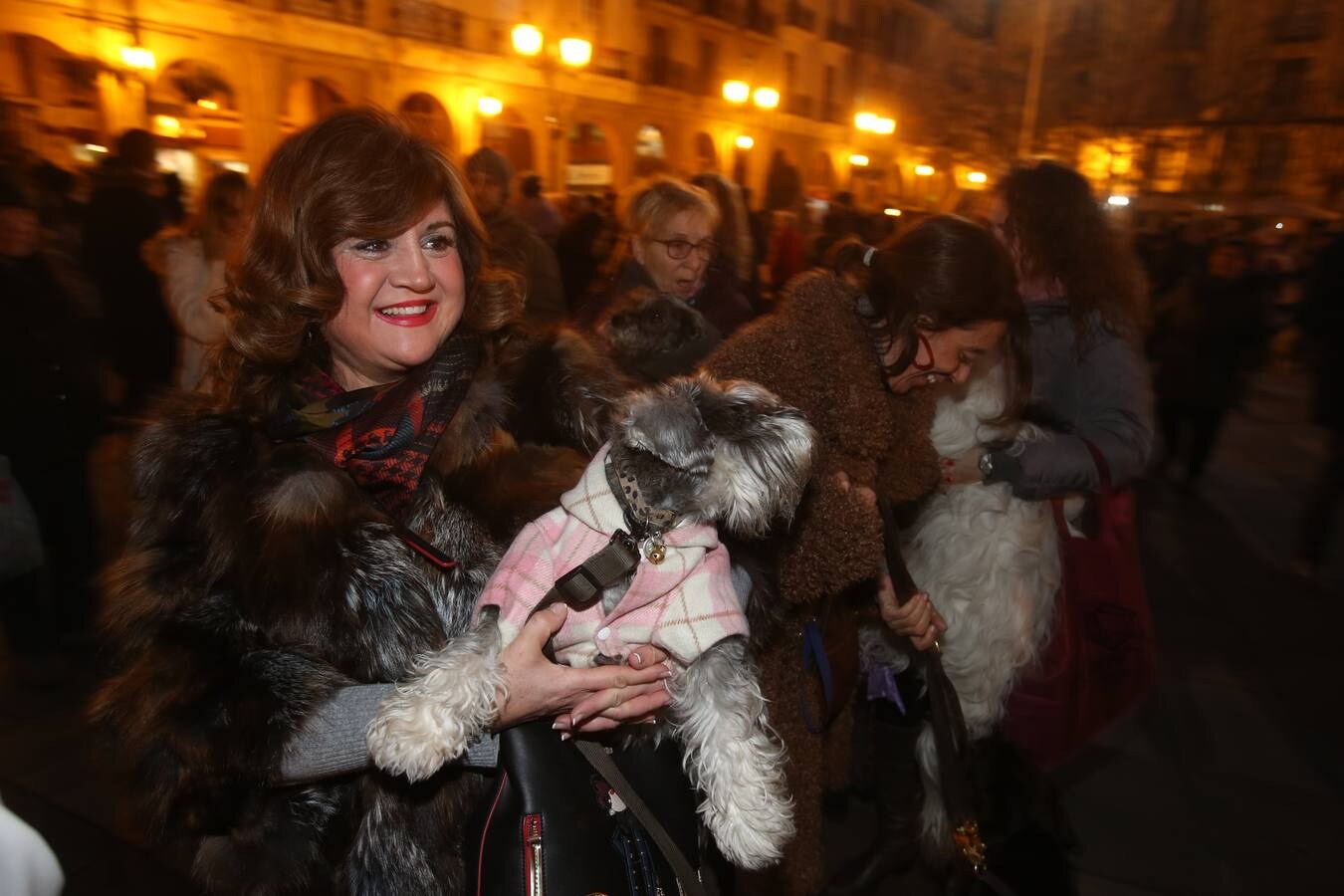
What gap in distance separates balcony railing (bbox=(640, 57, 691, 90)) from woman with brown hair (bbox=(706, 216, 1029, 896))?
2154 centimetres

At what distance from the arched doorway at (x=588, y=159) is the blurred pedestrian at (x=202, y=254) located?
1491cm

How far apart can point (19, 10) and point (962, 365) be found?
12.9 metres

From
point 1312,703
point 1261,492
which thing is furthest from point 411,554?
point 1261,492

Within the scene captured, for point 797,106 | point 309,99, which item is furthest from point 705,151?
point 309,99

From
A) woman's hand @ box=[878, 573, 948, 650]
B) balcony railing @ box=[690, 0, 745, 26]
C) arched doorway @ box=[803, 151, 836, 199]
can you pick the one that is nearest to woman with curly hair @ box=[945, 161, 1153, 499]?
woman's hand @ box=[878, 573, 948, 650]

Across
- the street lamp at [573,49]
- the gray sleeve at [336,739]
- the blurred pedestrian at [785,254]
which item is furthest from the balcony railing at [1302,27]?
the gray sleeve at [336,739]

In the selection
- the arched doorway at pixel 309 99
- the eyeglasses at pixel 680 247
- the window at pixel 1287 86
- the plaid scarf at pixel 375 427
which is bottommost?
the plaid scarf at pixel 375 427

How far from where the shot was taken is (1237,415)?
34.6 feet

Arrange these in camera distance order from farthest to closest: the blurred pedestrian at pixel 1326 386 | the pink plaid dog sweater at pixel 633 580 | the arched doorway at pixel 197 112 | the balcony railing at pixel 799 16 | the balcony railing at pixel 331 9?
the balcony railing at pixel 799 16 → the balcony railing at pixel 331 9 → the arched doorway at pixel 197 112 → the blurred pedestrian at pixel 1326 386 → the pink plaid dog sweater at pixel 633 580

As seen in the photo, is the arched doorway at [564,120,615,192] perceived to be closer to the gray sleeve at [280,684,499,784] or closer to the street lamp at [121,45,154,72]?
the street lamp at [121,45,154,72]

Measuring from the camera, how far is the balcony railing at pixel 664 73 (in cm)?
2170

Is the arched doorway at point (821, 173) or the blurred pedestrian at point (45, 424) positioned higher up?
the arched doorway at point (821, 173)

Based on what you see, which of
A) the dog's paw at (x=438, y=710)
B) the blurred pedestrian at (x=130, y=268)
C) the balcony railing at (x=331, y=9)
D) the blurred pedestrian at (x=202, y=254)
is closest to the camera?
the dog's paw at (x=438, y=710)

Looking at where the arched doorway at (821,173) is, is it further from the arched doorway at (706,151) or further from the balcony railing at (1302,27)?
the balcony railing at (1302,27)
